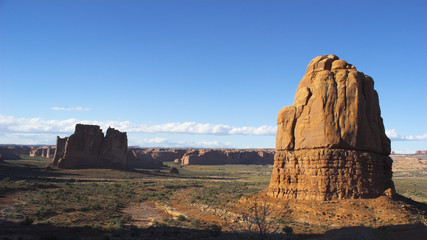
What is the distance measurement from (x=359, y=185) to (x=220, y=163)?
118399mm

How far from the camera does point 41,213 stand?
2028 cm

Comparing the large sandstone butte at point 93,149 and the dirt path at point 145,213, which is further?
the large sandstone butte at point 93,149

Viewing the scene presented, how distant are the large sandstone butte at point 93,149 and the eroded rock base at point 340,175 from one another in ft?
191

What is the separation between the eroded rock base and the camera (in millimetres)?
18359

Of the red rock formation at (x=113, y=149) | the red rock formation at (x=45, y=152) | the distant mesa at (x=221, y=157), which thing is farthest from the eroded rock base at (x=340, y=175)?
the red rock formation at (x=45, y=152)

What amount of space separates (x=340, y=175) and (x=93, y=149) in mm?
61604

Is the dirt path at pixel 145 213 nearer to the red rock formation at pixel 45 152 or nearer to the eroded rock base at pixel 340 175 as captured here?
the eroded rock base at pixel 340 175

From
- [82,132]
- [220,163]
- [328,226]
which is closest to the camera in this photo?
[328,226]

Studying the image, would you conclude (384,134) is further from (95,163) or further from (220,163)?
(220,163)

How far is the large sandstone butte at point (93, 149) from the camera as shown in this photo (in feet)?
214

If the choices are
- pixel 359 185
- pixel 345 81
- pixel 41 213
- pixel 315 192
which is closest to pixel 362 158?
pixel 359 185

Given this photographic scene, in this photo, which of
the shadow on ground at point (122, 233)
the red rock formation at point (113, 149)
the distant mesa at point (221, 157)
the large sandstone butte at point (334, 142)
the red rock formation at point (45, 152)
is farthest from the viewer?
the distant mesa at point (221, 157)

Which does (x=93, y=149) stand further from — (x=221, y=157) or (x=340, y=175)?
(x=221, y=157)

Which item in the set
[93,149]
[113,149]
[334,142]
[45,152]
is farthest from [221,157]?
[334,142]
